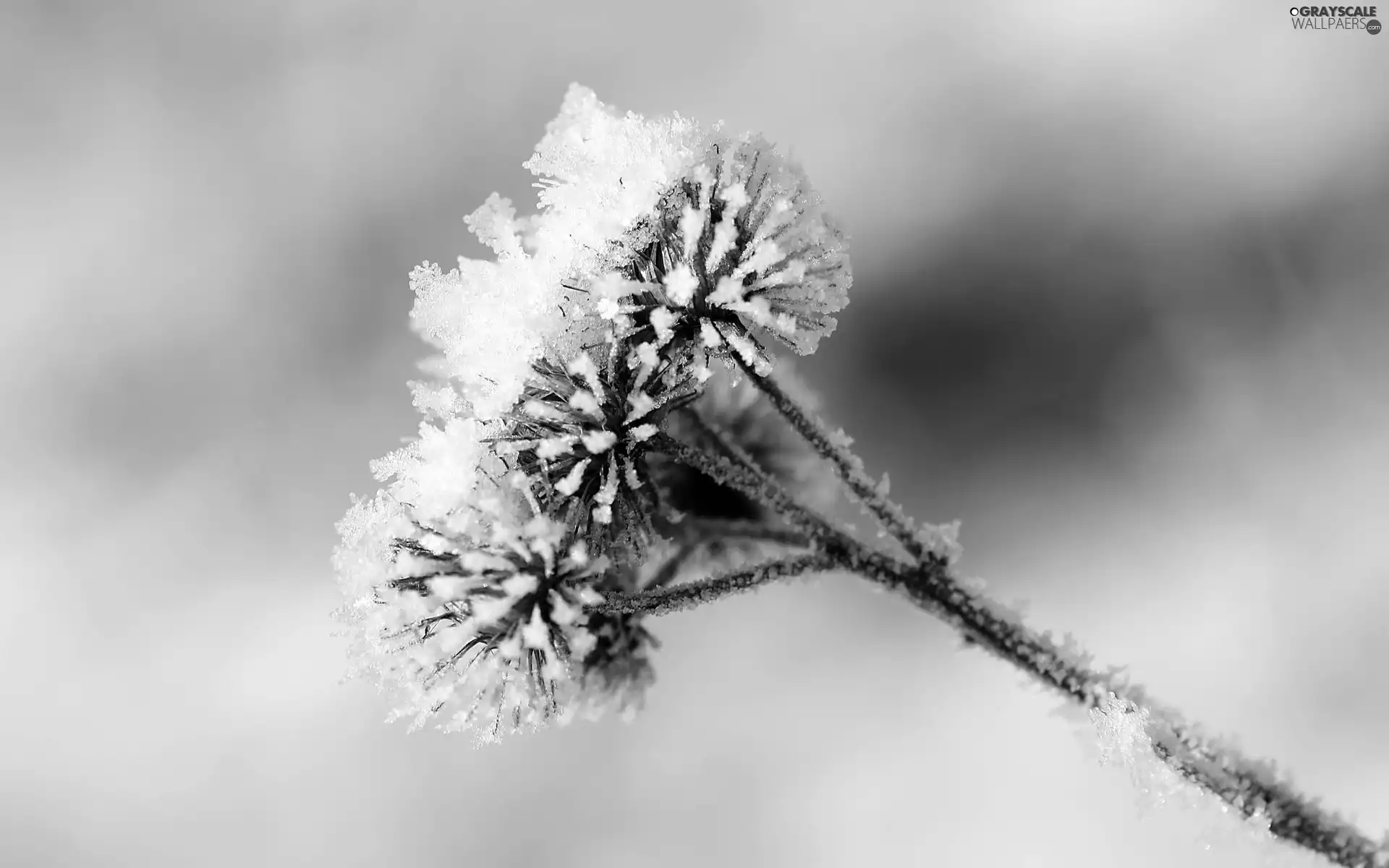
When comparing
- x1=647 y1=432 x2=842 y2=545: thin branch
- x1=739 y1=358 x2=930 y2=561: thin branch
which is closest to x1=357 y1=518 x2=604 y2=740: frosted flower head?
x1=647 y1=432 x2=842 y2=545: thin branch

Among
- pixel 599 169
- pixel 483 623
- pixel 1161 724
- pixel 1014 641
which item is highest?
pixel 599 169

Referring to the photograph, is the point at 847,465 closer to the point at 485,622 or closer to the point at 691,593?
the point at 691,593

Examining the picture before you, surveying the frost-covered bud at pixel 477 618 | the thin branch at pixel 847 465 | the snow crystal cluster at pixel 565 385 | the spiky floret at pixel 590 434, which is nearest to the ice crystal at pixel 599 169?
the snow crystal cluster at pixel 565 385

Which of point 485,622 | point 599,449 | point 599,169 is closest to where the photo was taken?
point 485,622

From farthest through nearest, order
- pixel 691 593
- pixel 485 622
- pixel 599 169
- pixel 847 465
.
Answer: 1. pixel 847 465
2. pixel 691 593
3. pixel 599 169
4. pixel 485 622

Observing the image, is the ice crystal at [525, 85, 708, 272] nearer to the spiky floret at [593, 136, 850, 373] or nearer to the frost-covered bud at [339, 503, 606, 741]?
the spiky floret at [593, 136, 850, 373]

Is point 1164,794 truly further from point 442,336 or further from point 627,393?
point 442,336

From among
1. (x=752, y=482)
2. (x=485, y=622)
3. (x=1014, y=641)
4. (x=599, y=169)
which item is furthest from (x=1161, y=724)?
(x=599, y=169)
